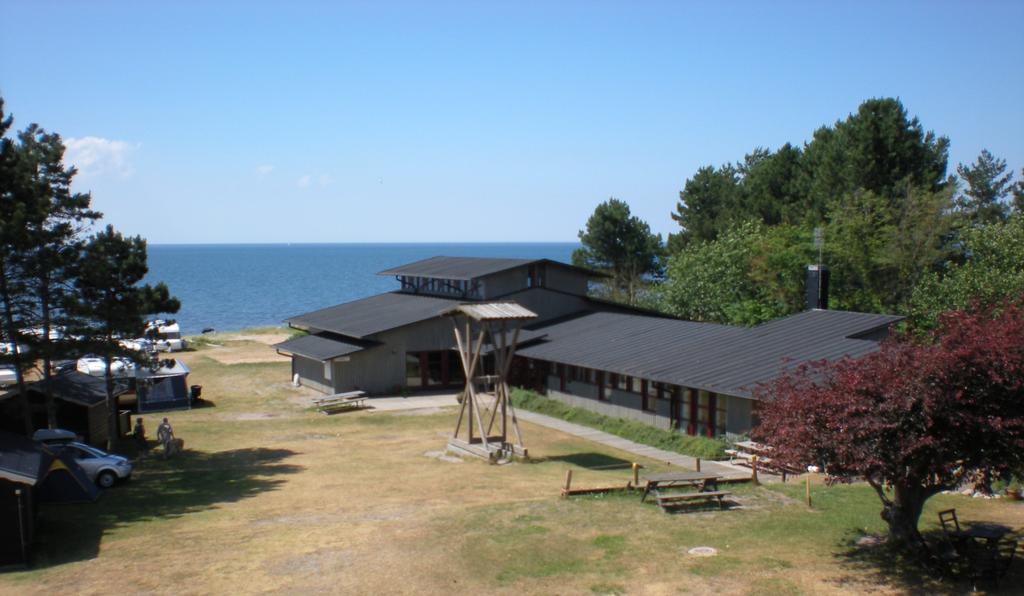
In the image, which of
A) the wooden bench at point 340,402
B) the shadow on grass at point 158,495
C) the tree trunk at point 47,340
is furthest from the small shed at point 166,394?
the tree trunk at point 47,340

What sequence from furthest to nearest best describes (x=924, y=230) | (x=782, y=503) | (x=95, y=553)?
(x=924, y=230), (x=782, y=503), (x=95, y=553)

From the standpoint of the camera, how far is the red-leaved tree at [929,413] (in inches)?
Result: 523

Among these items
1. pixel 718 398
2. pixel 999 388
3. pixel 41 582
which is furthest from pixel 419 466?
pixel 999 388

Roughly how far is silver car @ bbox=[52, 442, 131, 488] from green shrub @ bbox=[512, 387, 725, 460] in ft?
55.2

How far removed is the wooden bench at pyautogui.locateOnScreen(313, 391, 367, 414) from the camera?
38.2 meters

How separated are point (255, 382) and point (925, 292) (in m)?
33.8

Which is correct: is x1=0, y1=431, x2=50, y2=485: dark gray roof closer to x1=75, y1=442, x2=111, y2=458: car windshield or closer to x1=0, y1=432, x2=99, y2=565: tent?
x1=0, y1=432, x2=99, y2=565: tent

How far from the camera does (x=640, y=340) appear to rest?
119ft

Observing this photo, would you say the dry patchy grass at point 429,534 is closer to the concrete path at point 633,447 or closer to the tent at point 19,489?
the tent at point 19,489

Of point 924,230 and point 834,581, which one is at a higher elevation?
point 924,230

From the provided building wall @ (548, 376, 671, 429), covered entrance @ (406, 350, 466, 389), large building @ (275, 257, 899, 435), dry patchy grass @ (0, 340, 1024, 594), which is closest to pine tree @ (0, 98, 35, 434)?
dry patchy grass @ (0, 340, 1024, 594)

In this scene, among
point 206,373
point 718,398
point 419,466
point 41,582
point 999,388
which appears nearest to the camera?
point 999,388

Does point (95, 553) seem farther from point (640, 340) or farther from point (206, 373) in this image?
point (206, 373)

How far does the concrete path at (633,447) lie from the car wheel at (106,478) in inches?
623
